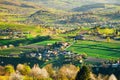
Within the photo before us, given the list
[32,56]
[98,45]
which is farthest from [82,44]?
[32,56]

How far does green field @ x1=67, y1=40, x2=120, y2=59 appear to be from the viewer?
158 m

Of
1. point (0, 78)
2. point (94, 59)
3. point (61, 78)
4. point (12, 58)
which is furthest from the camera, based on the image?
point (12, 58)

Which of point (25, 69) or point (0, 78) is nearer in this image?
point (0, 78)

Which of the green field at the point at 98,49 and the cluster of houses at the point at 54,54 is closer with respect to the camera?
the cluster of houses at the point at 54,54

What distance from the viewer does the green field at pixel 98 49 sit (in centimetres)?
15843

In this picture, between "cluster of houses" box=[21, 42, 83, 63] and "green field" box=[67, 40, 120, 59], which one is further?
"green field" box=[67, 40, 120, 59]

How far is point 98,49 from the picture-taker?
568 feet

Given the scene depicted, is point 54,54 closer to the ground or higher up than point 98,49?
closer to the ground

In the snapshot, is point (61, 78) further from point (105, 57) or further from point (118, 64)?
point (105, 57)

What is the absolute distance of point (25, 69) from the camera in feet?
384

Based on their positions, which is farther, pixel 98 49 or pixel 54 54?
pixel 98 49

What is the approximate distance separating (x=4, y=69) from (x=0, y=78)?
20.8m

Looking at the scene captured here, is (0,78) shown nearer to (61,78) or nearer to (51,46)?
(61,78)

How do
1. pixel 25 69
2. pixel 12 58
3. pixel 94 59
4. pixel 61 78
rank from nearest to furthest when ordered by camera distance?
pixel 61 78 < pixel 25 69 < pixel 94 59 < pixel 12 58
